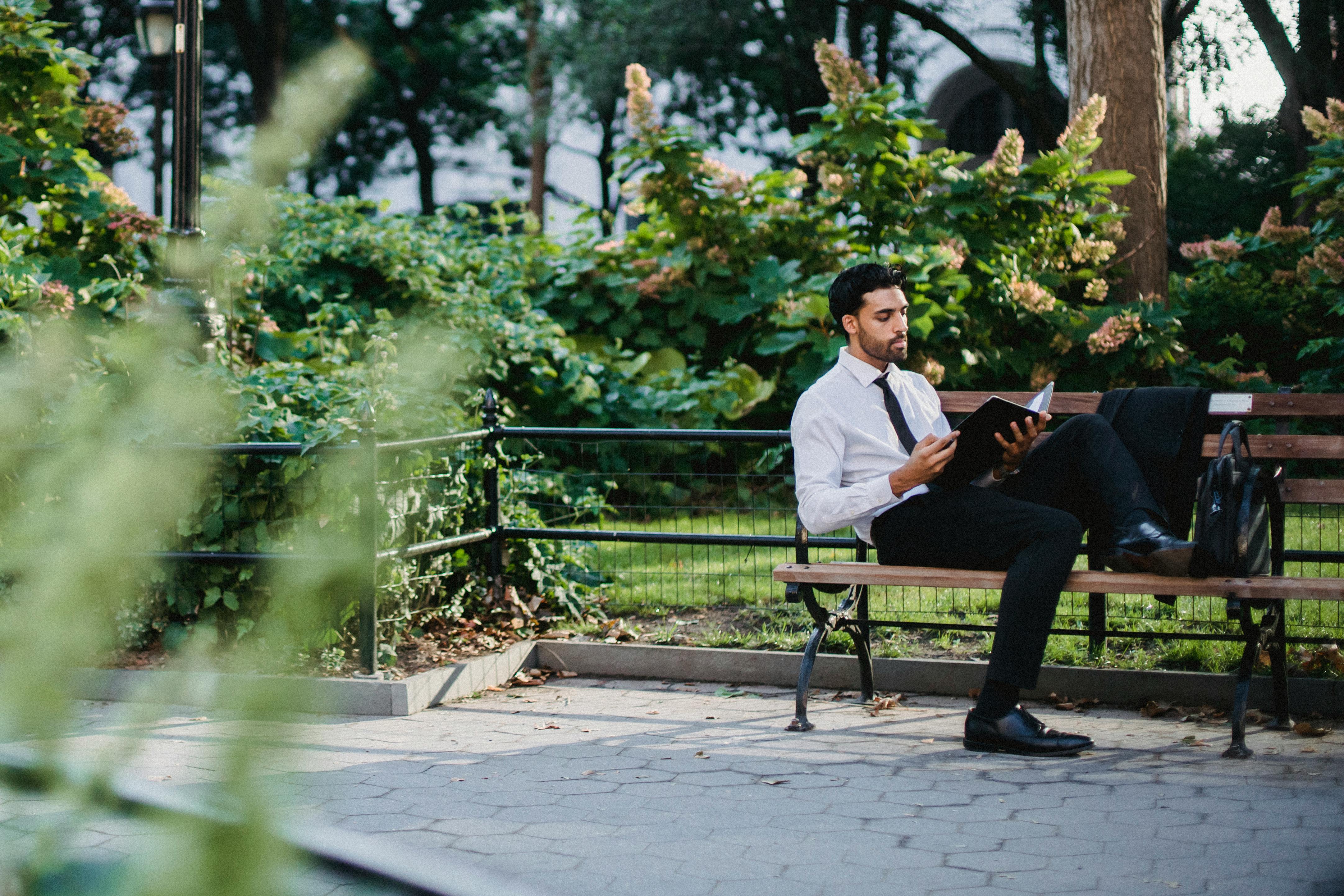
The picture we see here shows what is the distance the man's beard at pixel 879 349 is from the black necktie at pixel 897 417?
80mm

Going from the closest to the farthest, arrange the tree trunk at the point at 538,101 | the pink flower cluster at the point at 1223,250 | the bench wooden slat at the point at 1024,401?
the bench wooden slat at the point at 1024,401 < the pink flower cluster at the point at 1223,250 < the tree trunk at the point at 538,101

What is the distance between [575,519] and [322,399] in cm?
141

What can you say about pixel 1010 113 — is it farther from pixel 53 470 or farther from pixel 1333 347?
pixel 53 470

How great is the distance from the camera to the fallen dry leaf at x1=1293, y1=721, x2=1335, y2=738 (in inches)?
177

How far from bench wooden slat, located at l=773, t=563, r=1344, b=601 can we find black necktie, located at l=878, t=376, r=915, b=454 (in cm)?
48

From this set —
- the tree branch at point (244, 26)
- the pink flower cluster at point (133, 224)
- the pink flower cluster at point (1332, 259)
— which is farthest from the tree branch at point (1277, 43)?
the tree branch at point (244, 26)

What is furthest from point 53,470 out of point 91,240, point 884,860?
point 91,240

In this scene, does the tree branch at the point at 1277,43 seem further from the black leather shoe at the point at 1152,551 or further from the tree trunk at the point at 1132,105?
the black leather shoe at the point at 1152,551

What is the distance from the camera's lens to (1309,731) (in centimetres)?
450

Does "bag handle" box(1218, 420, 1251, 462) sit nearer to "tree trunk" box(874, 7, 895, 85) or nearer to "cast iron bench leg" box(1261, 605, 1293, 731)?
"cast iron bench leg" box(1261, 605, 1293, 731)

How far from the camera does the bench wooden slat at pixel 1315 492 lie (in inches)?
189

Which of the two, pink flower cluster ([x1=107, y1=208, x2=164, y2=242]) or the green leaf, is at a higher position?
the green leaf

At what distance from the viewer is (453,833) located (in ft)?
12.2

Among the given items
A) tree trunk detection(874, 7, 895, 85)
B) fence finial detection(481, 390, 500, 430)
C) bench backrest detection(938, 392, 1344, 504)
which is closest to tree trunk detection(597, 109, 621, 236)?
tree trunk detection(874, 7, 895, 85)
